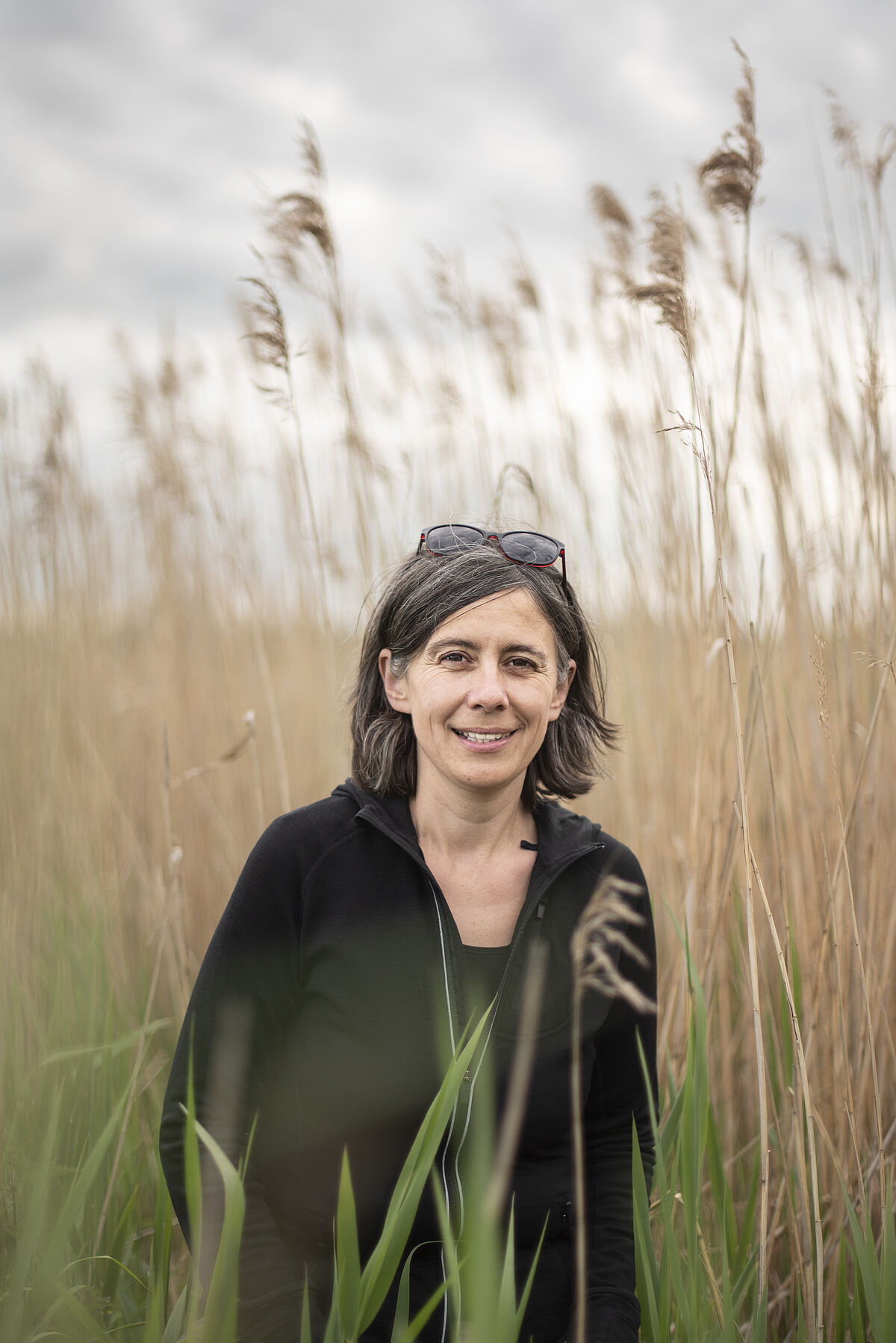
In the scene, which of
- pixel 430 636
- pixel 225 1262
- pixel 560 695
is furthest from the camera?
pixel 560 695

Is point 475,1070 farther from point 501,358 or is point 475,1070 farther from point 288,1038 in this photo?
point 501,358

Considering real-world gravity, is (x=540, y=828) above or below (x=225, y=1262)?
above

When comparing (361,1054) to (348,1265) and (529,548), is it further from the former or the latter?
(529,548)

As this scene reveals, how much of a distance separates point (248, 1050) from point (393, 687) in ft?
1.86

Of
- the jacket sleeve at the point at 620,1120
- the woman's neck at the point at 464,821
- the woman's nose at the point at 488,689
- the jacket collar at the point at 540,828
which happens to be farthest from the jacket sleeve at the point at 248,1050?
the jacket sleeve at the point at 620,1120

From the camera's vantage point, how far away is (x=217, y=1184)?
42.9 inches

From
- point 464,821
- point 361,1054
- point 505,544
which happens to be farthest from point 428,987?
point 505,544

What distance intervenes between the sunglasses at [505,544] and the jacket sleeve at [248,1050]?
0.48 metres

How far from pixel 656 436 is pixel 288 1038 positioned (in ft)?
5.49

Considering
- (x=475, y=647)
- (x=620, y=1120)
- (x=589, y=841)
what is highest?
(x=475, y=647)

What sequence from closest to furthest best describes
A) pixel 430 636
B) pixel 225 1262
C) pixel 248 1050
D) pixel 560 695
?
pixel 225 1262 → pixel 248 1050 → pixel 430 636 → pixel 560 695

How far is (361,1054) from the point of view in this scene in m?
1.19

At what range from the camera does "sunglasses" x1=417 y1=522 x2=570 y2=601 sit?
4.37 feet

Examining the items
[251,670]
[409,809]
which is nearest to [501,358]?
[251,670]
